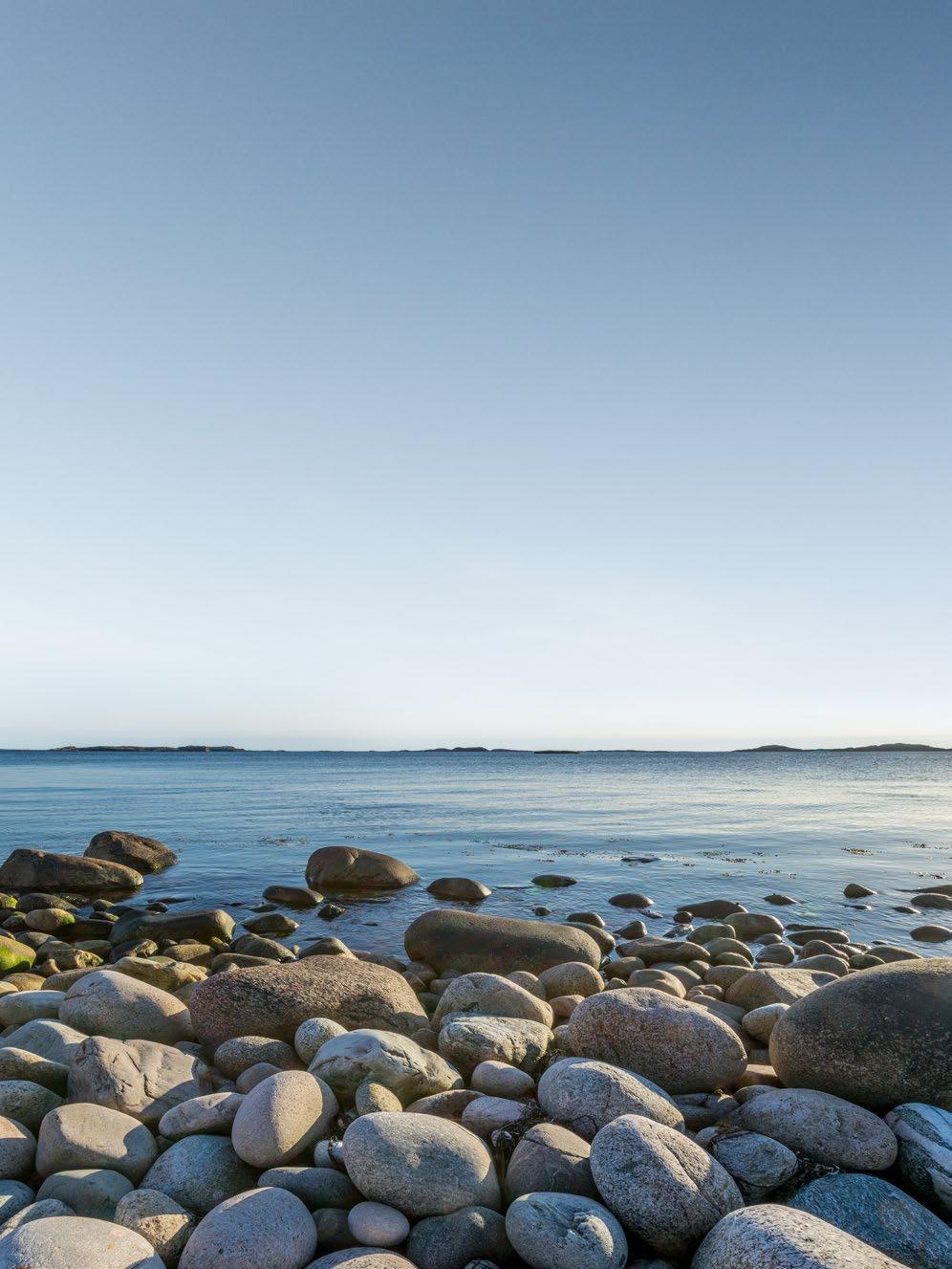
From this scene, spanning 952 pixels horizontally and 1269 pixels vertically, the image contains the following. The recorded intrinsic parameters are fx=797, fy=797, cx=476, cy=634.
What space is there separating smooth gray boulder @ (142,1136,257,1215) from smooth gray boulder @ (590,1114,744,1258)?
6.35 ft

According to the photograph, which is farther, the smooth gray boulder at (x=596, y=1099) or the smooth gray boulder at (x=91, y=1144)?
the smooth gray boulder at (x=596, y=1099)

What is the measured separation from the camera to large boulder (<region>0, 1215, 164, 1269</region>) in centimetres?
340

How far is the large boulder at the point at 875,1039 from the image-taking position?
5.20 meters

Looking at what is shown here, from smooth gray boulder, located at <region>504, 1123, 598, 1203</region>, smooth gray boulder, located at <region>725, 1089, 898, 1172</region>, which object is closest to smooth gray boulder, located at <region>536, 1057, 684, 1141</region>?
smooth gray boulder, located at <region>504, 1123, 598, 1203</region>

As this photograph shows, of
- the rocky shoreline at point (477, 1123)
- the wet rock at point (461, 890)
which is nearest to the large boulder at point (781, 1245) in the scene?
the rocky shoreline at point (477, 1123)

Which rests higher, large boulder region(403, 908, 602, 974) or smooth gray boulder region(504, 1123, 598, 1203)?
smooth gray boulder region(504, 1123, 598, 1203)

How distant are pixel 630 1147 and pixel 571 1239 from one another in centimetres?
51

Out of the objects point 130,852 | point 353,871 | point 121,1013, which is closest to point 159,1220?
point 121,1013

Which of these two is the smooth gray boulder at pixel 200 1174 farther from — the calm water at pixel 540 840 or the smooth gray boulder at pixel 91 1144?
the calm water at pixel 540 840

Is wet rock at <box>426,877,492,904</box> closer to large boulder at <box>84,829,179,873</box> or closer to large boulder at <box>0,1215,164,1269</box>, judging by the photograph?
large boulder at <box>84,829,179,873</box>

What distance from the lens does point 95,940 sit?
1186 cm

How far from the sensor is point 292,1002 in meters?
6.57

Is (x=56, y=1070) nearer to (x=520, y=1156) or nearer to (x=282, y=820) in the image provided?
(x=520, y=1156)

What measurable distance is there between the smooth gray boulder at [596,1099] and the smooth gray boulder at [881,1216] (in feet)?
2.77
